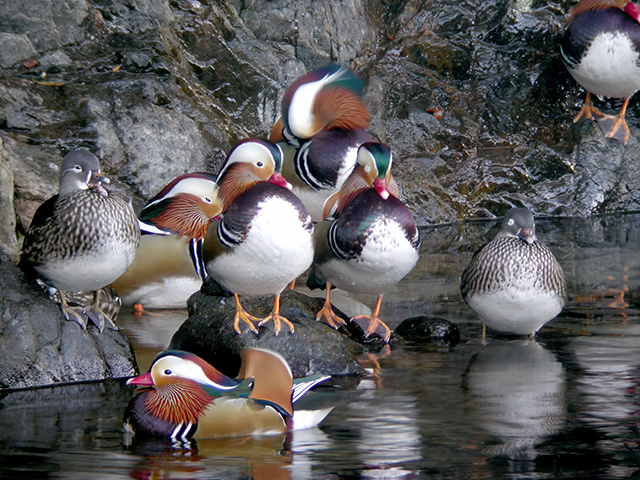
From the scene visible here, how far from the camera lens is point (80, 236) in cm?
460

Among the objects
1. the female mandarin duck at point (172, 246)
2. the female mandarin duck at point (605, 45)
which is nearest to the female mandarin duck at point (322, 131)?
the female mandarin duck at point (172, 246)

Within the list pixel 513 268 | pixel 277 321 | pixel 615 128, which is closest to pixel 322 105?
pixel 513 268

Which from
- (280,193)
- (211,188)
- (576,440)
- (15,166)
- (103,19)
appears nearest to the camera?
(576,440)

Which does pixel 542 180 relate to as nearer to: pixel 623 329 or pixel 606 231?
pixel 606 231

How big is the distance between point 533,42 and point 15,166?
643 cm

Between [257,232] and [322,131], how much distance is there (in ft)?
7.64

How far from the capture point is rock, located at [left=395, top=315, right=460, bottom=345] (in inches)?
219

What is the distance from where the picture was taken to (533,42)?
11.1m

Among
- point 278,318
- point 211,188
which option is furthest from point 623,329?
point 211,188

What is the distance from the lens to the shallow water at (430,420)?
3363 millimetres

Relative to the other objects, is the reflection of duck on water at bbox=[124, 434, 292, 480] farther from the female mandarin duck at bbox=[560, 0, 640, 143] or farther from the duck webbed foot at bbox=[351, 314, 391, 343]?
the female mandarin duck at bbox=[560, 0, 640, 143]

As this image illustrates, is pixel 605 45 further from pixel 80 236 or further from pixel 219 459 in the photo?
pixel 219 459

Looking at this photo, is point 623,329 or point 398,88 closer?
point 623,329

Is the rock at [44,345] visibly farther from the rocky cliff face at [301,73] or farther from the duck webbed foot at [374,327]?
the rocky cliff face at [301,73]
